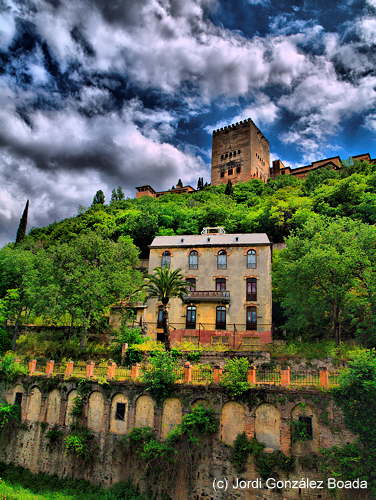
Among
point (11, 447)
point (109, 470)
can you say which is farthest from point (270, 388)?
point (11, 447)

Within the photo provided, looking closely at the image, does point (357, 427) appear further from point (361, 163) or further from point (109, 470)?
point (361, 163)

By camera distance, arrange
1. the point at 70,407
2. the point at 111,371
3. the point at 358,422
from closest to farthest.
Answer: the point at 358,422 → the point at 111,371 → the point at 70,407

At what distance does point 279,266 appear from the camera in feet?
118

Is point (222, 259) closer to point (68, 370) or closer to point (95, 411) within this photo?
point (68, 370)

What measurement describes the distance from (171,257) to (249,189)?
4225 centimetres

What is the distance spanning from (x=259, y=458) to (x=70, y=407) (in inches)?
510

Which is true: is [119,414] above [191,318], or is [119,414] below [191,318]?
below

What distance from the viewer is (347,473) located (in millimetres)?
18391

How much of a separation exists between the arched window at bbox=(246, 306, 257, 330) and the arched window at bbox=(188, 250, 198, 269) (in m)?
7.23

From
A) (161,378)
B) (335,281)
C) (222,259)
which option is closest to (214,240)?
(222,259)

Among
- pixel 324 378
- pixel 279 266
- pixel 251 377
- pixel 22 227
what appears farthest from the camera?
pixel 22 227

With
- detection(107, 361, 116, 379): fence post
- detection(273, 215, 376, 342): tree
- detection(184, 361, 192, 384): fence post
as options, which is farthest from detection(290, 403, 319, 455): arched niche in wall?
detection(107, 361, 116, 379): fence post

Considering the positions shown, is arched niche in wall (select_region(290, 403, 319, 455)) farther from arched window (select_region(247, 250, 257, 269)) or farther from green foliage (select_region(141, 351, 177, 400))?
arched window (select_region(247, 250, 257, 269))

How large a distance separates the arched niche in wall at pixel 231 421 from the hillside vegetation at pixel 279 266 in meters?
10.8
